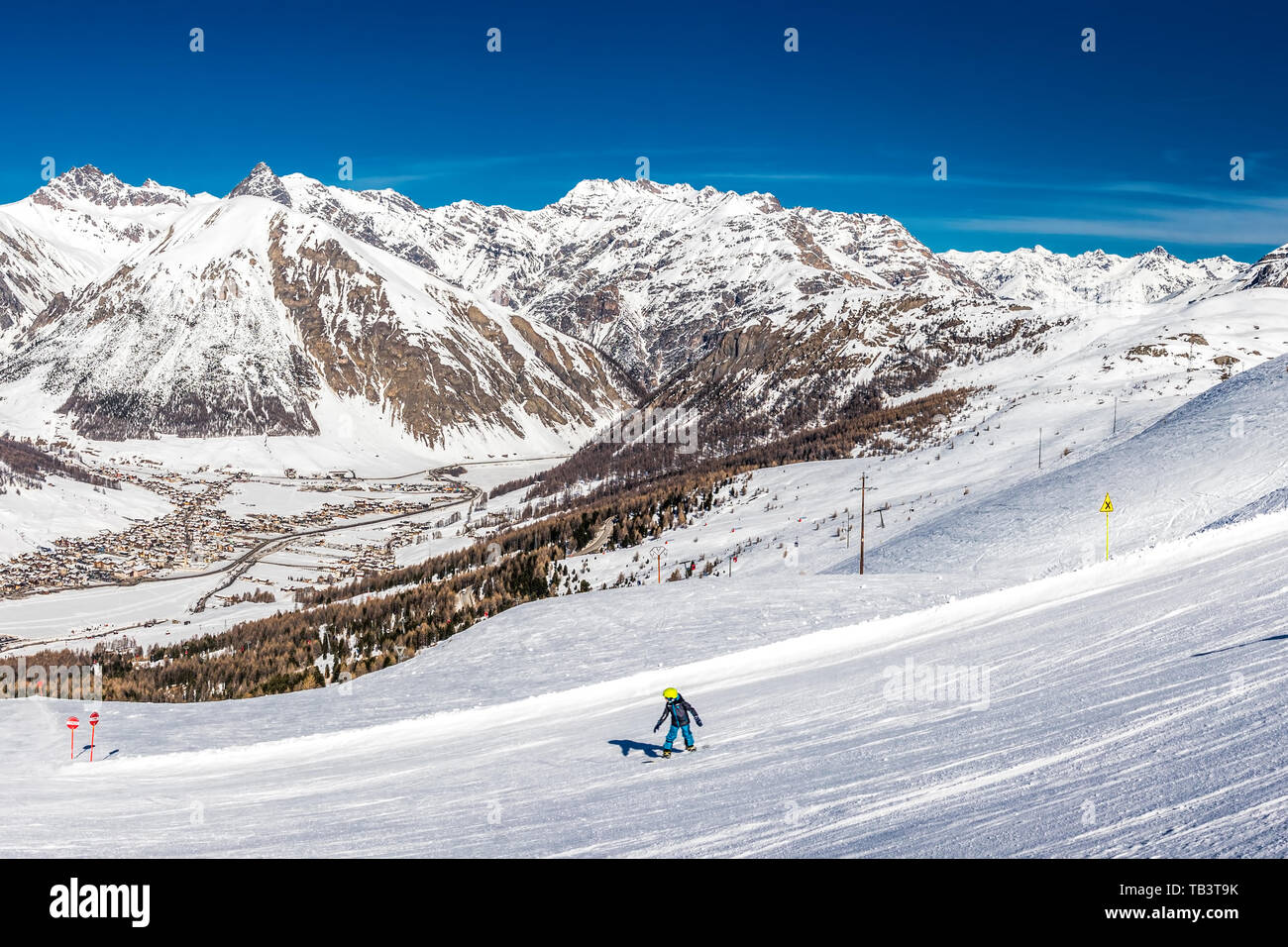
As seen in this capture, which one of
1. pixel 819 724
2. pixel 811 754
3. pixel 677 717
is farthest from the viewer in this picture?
pixel 819 724

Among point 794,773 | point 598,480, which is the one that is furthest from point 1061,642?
point 598,480

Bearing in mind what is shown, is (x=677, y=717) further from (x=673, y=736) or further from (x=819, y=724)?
(x=819, y=724)

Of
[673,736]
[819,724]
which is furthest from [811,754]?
[673,736]

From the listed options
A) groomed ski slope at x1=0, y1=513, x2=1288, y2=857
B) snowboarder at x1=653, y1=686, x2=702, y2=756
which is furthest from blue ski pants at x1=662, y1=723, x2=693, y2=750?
groomed ski slope at x1=0, y1=513, x2=1288, y2=857

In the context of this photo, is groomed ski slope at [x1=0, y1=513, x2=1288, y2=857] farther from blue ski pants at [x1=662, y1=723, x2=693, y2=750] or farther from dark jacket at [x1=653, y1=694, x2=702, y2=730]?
dark jacket at [x1=653, y1=694, x2=702, y2=730]

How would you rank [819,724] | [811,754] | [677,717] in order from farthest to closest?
[819,724] → [677,717] → [811,754]

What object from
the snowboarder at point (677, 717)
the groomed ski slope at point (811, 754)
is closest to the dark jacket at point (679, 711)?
the snowboarder at point (677, 717)

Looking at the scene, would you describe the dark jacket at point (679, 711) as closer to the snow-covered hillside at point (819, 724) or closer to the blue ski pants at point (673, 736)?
the blue ski pants at point (673, 736)

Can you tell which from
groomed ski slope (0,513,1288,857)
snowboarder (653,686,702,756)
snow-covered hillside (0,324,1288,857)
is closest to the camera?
groomed ski slope (0,513,1288,857)
